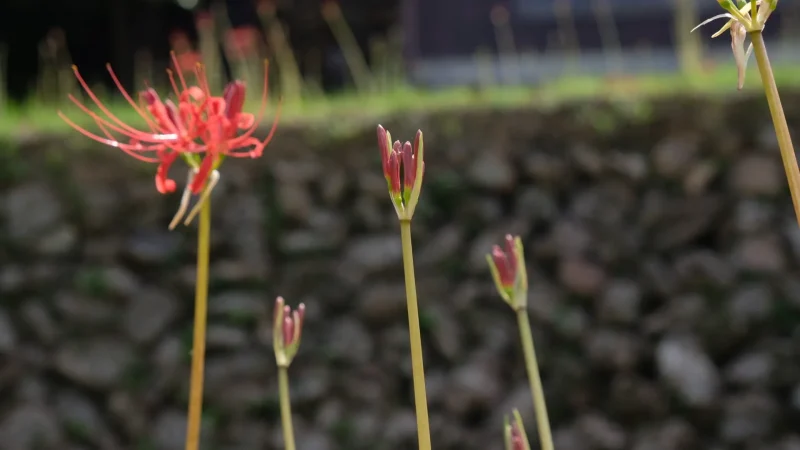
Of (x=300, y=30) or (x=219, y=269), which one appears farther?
(x=300, y=30)

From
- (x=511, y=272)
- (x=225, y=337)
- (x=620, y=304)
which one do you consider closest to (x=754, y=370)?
(x=620, y=304)

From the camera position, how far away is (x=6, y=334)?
2947 millimetres

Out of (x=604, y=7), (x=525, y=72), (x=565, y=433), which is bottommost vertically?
(x=565, y=433)

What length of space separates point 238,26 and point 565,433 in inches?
197

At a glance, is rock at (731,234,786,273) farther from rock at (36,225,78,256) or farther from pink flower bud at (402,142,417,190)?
pink flower bud at (402,142,417,190)

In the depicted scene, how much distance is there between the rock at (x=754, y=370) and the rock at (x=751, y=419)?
5 cm

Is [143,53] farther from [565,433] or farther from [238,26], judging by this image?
[565,433]

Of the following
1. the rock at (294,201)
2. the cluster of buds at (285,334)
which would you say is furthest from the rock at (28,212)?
the cluster of buds at (285,334)

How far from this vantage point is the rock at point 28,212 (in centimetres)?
301

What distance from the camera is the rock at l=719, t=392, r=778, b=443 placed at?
109 inches

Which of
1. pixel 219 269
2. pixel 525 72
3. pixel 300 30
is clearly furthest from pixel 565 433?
pixel 300 30

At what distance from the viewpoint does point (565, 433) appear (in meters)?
2.91

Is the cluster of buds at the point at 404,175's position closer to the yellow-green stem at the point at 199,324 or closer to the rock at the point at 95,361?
the yellow-green stem at the point at 199,324

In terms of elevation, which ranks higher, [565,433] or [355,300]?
[355,300]
